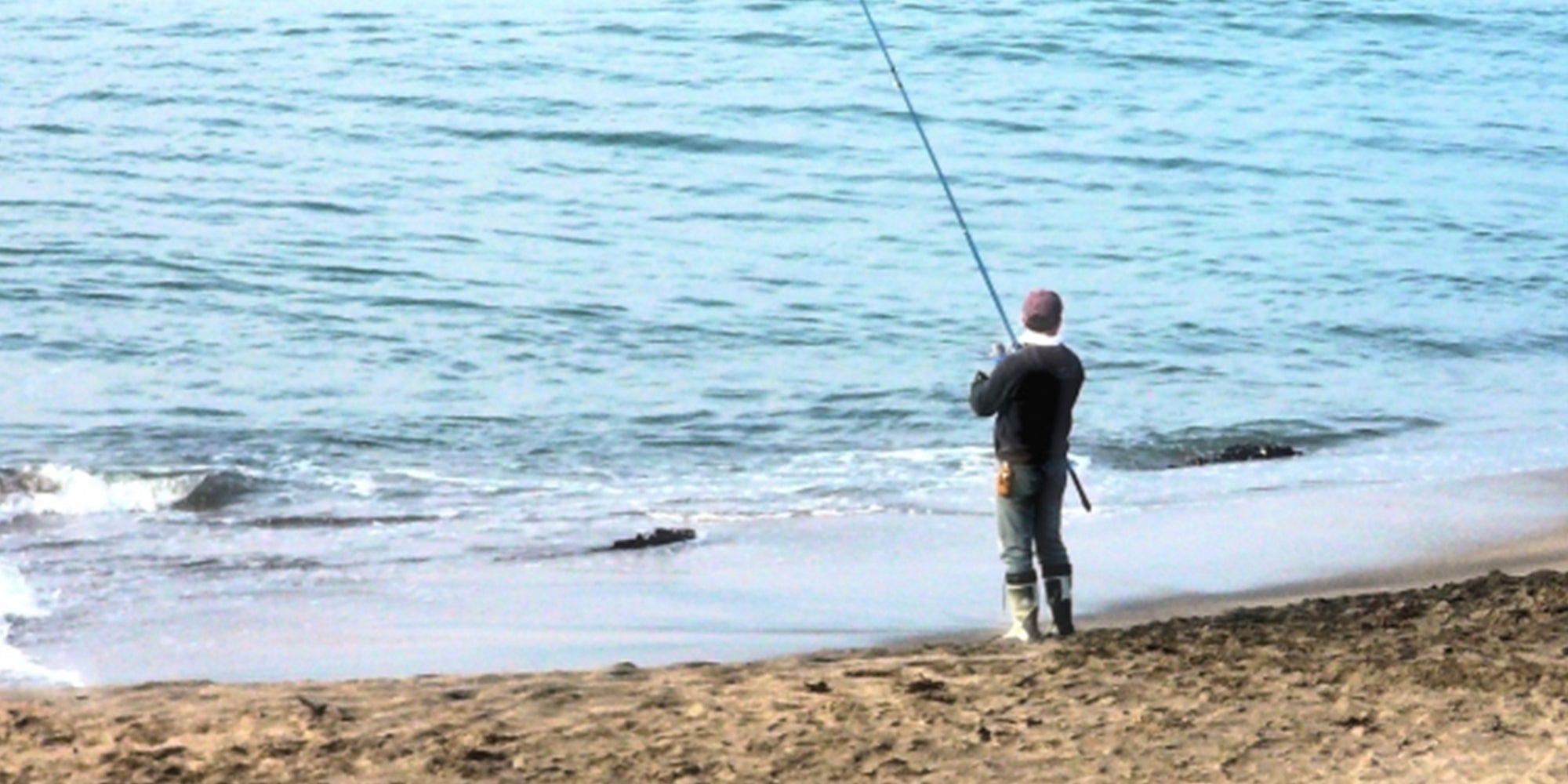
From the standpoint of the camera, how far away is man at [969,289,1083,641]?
8352 mm

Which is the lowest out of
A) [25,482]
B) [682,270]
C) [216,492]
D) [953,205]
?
[216,492]

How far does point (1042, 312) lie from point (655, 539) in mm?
3127

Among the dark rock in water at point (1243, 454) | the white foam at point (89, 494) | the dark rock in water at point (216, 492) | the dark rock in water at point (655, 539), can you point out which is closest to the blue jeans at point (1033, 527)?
the dark rock in water at point (655, 539)

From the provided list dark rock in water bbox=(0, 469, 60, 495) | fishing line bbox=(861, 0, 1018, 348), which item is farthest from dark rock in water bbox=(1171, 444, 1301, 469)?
dark rock in water bbox=(0, 469, 60, 495)

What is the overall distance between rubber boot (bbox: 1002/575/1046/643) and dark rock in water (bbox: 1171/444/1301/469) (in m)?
4.52

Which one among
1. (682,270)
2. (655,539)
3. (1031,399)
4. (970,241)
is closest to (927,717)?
(1031,399)

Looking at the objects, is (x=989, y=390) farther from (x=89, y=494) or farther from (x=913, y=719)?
(x=89, y=494)

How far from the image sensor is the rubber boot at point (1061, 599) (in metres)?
8.56

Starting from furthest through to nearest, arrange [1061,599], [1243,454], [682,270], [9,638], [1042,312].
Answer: [682,270]
[1243,454]
[9,638]
[1061,599]
[1042,312]

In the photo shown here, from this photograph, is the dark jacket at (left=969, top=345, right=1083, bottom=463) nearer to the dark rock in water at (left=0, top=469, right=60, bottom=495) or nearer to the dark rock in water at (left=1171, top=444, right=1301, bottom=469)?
the dark rock in water at (left=1171, top=444, right=1301, bottom=469)

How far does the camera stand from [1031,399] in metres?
8.35

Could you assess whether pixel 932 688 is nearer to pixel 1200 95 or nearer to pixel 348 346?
pixel 348 346

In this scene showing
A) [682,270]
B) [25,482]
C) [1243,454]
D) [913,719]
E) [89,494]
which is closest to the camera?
[913,719]

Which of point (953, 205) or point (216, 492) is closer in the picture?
point (953, 205)
